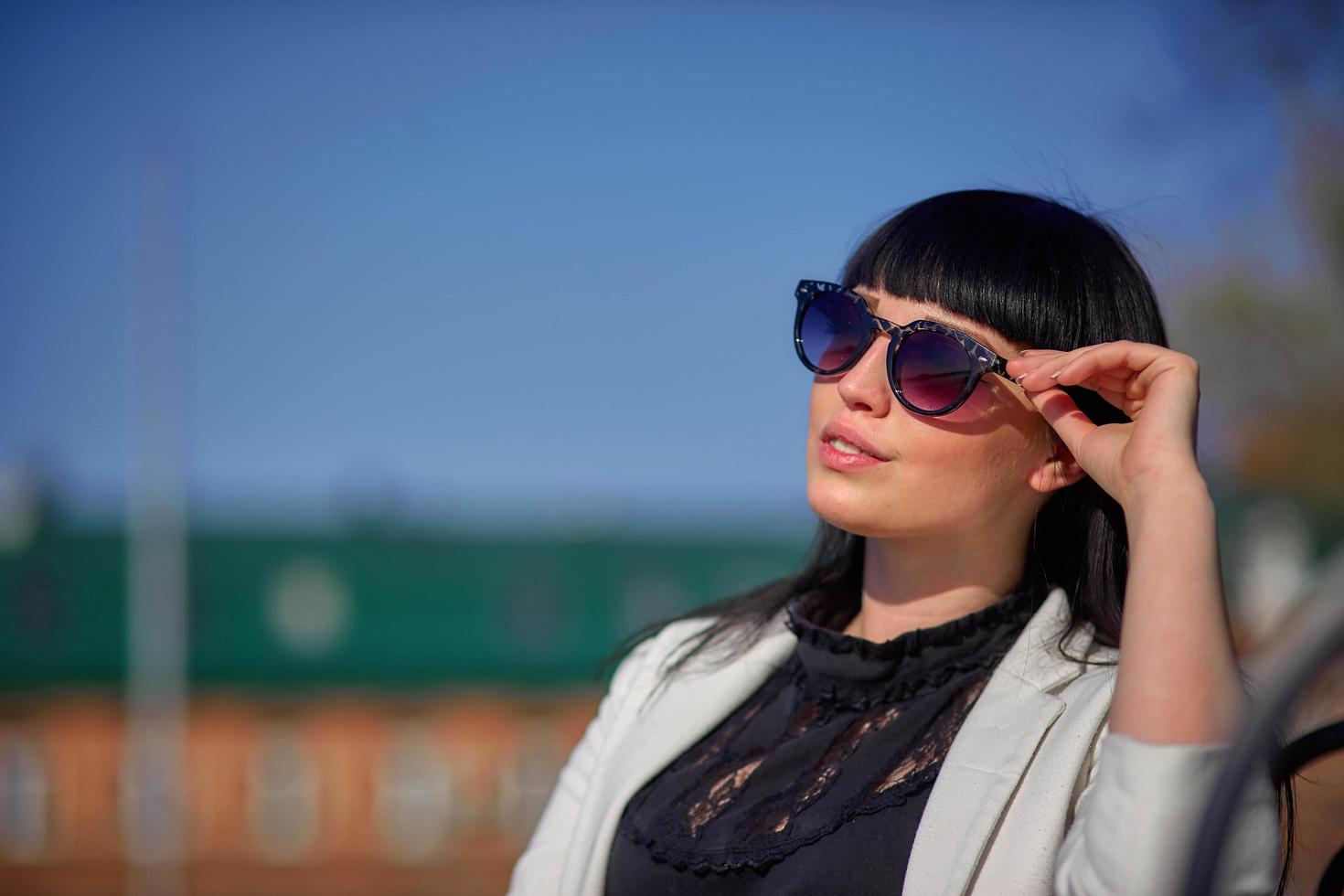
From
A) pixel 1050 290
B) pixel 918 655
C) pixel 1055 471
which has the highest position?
pixel 1050 290

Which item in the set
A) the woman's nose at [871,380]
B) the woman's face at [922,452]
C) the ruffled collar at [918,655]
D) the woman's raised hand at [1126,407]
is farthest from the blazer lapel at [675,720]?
the woman's raised hand at [1126,407]

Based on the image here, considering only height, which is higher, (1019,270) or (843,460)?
(1019,270)

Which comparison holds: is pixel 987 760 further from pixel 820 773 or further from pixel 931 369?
pixel 931 369

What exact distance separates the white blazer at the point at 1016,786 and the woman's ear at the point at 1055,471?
18 cm

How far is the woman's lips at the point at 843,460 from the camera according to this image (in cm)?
207

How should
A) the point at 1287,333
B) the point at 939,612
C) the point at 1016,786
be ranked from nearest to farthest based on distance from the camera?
the point at 1016,786 < the point at 939,612 < the point at 1287,333

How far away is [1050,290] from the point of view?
207 cm

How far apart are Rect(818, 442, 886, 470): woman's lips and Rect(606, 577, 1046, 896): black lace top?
0.97 feet

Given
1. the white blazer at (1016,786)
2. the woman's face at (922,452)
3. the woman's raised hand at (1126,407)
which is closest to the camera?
the white blazer at (1016,786)

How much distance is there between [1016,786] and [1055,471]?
551 mm

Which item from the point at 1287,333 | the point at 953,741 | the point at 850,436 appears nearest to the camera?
the point at 953,741

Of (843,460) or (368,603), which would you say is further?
(368,603)

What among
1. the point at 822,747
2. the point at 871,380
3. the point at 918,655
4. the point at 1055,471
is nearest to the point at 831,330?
the point at 871,380

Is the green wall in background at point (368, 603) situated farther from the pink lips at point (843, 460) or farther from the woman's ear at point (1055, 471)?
the pink lips at point (843, 460)
